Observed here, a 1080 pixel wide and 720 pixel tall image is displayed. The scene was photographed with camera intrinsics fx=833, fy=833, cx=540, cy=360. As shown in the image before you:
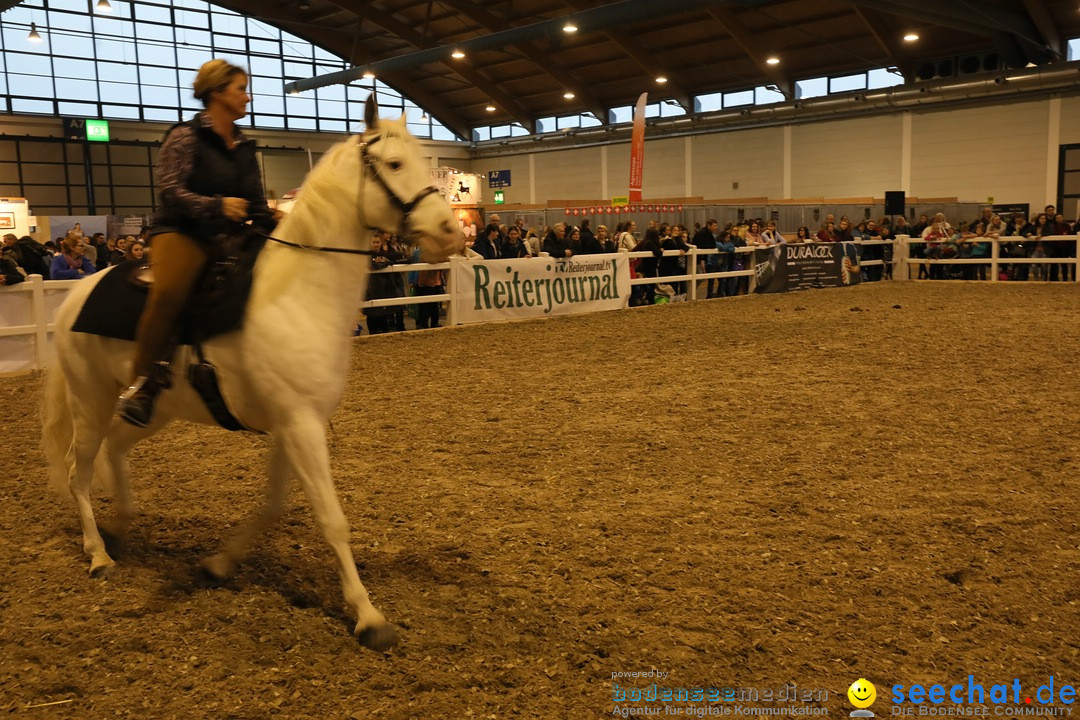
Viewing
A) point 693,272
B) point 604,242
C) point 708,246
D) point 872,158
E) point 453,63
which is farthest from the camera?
point 453,63

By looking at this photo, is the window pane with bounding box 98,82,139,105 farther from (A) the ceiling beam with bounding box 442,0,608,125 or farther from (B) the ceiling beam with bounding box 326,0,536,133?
(A) the ceiling beam with bounding box 442,0,608,125

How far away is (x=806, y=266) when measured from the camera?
63.6ft

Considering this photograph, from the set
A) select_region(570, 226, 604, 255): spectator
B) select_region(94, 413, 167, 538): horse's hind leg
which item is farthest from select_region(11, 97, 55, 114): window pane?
select_region(94, 413, 167, 538): horse's hind leg

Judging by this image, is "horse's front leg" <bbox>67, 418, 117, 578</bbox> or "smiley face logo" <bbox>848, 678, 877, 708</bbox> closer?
"smiley face logo" <bbox>848, 678, 877, 708</bbox>

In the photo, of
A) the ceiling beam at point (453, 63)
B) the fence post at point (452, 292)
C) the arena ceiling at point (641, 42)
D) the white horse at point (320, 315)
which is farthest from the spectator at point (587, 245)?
the ceiling beam at point (453, 63)

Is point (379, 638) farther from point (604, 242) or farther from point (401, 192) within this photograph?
point (604, 242)

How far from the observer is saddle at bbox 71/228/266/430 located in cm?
335

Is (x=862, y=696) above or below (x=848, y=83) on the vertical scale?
below

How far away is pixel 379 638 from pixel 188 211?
185 centimetres

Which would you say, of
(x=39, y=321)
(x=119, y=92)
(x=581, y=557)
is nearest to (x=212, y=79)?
(x=581, y=557)

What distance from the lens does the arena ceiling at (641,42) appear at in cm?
2448

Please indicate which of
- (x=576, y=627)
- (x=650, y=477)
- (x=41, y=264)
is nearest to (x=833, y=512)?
(x=650, y=477)

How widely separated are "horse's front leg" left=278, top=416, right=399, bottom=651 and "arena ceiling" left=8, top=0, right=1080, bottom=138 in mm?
19905

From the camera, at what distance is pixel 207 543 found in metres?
4.38
